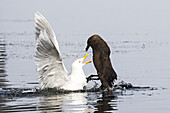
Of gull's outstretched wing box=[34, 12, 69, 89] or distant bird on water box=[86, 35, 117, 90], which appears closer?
gull's outstretched wing box=[34, 12, 69, 89]

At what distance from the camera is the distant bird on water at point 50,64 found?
474 inches

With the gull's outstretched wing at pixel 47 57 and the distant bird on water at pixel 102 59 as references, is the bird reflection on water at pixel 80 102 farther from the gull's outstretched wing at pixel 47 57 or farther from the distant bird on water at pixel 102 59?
the gull's outstretched wing at pixel 47 57

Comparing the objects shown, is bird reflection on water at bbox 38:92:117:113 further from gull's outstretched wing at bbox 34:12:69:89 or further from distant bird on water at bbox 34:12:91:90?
gull's outstretched wing at bbox 34:12:69:89

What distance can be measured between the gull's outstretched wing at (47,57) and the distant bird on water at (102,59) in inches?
32.3

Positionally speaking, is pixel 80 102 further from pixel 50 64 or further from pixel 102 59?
pixel 102 59

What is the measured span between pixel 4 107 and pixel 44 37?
7.25 feet

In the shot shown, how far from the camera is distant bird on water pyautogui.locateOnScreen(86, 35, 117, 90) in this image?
12.6m

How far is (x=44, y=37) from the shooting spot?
1202 cm

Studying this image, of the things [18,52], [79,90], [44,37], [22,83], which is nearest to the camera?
[44,37]

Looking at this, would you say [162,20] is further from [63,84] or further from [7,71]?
[63,84]

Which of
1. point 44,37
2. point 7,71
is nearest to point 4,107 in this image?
point 44,37

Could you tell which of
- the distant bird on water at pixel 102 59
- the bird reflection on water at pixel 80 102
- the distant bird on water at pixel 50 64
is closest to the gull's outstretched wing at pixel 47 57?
the distant bird on water at pixel 50 64

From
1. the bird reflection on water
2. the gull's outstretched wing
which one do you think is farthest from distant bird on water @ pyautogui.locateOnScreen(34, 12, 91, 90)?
the bird reflection on water

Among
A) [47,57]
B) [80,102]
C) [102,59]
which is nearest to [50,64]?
[47,57]
